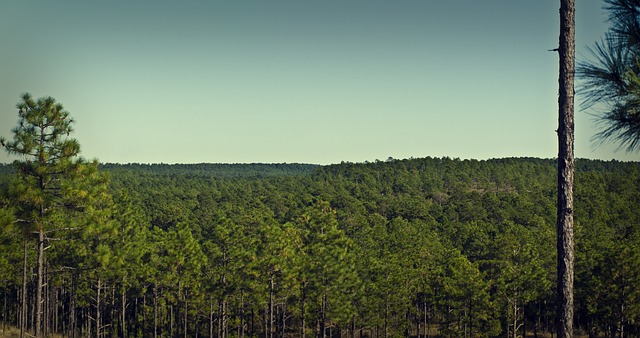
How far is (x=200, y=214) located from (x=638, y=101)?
8123 centimetres

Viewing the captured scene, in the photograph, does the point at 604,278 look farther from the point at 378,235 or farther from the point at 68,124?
the point at 68,124

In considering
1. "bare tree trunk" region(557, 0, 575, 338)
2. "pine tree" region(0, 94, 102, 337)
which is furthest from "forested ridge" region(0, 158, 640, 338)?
"bare tree trunk" region(557, 0, 575, 338)

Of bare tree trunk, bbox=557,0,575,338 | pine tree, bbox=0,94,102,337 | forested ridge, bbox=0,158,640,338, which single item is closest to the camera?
bare tree trunk, bbox=557,0,575,338

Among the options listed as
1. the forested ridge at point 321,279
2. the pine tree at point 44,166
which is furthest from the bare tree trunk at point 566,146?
the forested ridge at point 321,279

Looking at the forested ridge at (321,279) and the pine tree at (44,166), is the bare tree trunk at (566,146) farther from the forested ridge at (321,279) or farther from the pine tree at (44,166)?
the forested ridge at (321,279)

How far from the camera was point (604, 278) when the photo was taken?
4000cm

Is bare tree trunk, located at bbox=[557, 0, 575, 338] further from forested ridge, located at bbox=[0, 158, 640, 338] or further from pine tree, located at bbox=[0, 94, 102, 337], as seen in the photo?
forested ridge, located at bbox=[0, 158, 640, 338]

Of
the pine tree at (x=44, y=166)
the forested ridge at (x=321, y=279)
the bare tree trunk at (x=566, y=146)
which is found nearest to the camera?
the bare tree trunk at (x=566, y=146)

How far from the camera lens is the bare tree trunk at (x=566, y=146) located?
1030cm

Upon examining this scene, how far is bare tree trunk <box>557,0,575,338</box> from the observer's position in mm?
10297

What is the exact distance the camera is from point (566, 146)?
10289mm

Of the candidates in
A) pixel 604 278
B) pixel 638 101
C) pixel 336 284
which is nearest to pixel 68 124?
pixel 638 101

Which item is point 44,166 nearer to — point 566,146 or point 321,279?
point 566,146

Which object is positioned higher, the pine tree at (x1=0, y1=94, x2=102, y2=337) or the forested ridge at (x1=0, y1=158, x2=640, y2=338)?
the pine tree at (x1=0, y1=94, x2=102, y2=337)
